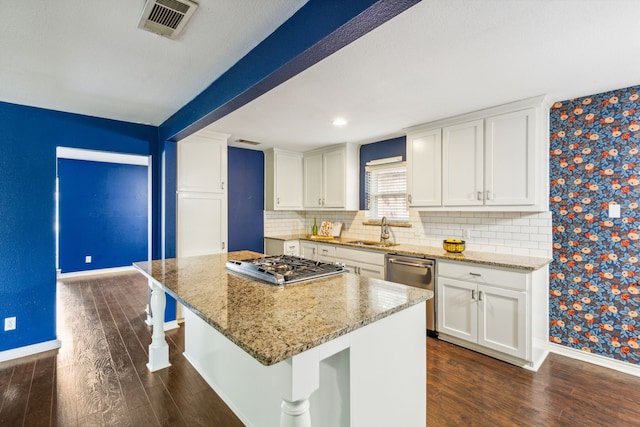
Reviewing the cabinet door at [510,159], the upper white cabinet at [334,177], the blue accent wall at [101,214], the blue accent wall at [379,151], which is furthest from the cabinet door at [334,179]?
the blue accent wall at [101,214]

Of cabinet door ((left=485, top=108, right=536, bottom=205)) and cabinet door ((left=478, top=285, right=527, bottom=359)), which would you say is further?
cabinet door ((left=485, top=108, right=536, bottom=205))

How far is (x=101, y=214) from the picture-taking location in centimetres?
615

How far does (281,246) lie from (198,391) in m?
2.46

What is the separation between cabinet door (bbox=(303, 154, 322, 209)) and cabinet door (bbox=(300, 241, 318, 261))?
619 mm

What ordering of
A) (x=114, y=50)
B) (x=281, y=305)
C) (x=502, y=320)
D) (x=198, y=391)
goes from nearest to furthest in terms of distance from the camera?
Result: (x=281, y=305) < (x=114, y=50) < (x=198, y=391) < (x=502, y=320)

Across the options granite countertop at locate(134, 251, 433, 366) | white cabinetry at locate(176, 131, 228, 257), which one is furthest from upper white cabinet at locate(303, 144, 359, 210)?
granite countertop at locate(134, 251, 433, 366)

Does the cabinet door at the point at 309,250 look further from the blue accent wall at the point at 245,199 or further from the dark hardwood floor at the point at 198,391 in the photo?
the dark hardwood floor at the point at 198,391

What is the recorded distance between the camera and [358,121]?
3.27m

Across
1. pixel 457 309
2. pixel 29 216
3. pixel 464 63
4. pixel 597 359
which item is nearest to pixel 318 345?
pixel 464 63

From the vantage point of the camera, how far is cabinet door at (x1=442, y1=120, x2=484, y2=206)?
115 inches

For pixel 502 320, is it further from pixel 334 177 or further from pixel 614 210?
pixel 334 177

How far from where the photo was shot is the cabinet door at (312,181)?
4.70 metres

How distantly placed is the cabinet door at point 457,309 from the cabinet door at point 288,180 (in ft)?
8.65

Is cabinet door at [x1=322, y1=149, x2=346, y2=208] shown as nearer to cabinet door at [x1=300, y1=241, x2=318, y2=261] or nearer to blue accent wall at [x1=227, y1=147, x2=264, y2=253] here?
cabinet door at [x1=300, y1=241, x2=318, y2=261]
